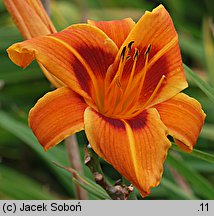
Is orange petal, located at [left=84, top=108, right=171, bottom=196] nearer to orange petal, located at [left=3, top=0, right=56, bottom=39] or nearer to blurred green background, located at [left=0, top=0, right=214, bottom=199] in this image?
orange petal, located at [left=3, top=0, right=56, bottom=39]

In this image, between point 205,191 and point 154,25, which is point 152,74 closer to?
point 154,25

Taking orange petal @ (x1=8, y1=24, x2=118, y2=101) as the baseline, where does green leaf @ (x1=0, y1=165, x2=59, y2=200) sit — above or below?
below

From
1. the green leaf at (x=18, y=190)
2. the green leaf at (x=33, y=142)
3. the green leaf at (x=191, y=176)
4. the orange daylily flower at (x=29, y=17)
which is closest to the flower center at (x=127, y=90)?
the orange daylily flower at (x=29, y=17)

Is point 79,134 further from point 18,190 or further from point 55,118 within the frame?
point 55,118


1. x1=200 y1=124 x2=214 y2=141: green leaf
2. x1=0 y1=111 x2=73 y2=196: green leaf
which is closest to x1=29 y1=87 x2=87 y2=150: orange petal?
x1=0 y1=111 x2=73 y2=196: green leaf

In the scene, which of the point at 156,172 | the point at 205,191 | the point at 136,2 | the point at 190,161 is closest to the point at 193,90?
the point at 190,161

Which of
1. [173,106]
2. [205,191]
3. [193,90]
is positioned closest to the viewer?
[173,106]

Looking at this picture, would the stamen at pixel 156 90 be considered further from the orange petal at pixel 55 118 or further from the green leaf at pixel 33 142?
the green leaf at pixel 33 142

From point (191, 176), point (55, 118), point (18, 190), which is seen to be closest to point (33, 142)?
point (18, 190)
